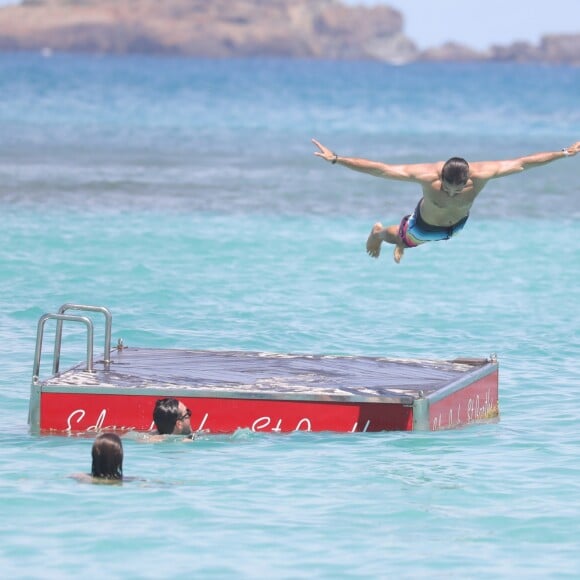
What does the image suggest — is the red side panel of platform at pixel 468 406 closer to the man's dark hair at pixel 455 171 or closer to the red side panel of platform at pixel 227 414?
the red side panel of platform at pixel 227 414

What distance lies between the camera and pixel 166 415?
11.8 metres

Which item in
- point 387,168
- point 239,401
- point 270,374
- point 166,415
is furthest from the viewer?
point 270,374

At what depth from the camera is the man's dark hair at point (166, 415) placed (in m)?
11.8

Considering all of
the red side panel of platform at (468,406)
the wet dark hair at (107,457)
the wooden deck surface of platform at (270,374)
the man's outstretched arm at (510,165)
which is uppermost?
the man's outstretched arm at (510,165)

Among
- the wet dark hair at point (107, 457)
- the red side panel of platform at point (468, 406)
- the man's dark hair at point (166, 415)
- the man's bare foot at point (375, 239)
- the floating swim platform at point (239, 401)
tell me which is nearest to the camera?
the wet dark hair at point (107, 457)

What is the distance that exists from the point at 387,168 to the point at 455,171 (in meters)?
0.58

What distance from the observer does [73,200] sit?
3209 centimetres

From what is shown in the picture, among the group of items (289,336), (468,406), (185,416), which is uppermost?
(289,336)

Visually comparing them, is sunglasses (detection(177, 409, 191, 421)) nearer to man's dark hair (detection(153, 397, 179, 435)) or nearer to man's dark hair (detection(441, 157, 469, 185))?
man's dark hair (detection(153, 397, 179, 435))

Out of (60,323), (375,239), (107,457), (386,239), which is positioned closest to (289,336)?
(375,239)

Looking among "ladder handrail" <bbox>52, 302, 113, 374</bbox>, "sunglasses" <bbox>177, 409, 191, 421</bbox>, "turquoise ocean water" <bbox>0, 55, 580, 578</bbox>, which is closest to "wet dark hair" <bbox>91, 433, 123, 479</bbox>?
"turquoise ocean water" <bbox>0, 55, 580, 578</bbox>

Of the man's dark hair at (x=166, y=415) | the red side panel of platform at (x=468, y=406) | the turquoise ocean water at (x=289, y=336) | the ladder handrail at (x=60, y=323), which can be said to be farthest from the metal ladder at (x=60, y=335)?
the red side panel of platform at (x=468, y=406)

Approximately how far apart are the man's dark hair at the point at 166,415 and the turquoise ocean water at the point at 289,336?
0.20 metres

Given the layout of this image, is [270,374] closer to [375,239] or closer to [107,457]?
[375,239]
